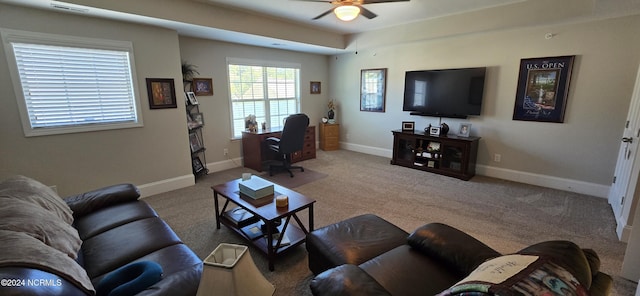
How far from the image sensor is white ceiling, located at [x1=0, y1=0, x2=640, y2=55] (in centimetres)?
276

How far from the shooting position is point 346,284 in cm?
114

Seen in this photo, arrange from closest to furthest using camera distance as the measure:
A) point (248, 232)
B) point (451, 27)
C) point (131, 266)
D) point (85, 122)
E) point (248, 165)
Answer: point (131, 266) → point (248, 232) → point (85, 122) → point (451, 27) → point (248, 165)

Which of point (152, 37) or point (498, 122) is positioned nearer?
point (152, 37)

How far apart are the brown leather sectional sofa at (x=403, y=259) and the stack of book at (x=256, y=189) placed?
690mm

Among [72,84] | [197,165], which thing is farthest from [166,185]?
[72,84]

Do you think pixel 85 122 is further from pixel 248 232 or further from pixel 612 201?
pixel 612 201

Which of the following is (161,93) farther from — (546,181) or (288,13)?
(546,181)

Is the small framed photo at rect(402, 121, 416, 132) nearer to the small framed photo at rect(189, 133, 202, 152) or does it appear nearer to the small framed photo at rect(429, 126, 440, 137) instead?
the small framed photo at rect(429, 126, 440, 137)

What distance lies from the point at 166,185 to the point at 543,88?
17.1ft

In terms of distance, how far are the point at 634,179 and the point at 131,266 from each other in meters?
3.80

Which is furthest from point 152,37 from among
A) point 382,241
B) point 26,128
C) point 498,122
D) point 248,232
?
point 498,122

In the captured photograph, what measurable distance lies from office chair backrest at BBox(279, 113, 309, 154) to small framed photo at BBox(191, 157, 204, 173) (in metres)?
1.28

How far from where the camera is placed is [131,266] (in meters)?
1.27

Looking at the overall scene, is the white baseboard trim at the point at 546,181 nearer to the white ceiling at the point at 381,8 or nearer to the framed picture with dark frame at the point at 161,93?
the white ceiling at the point at 381,8
